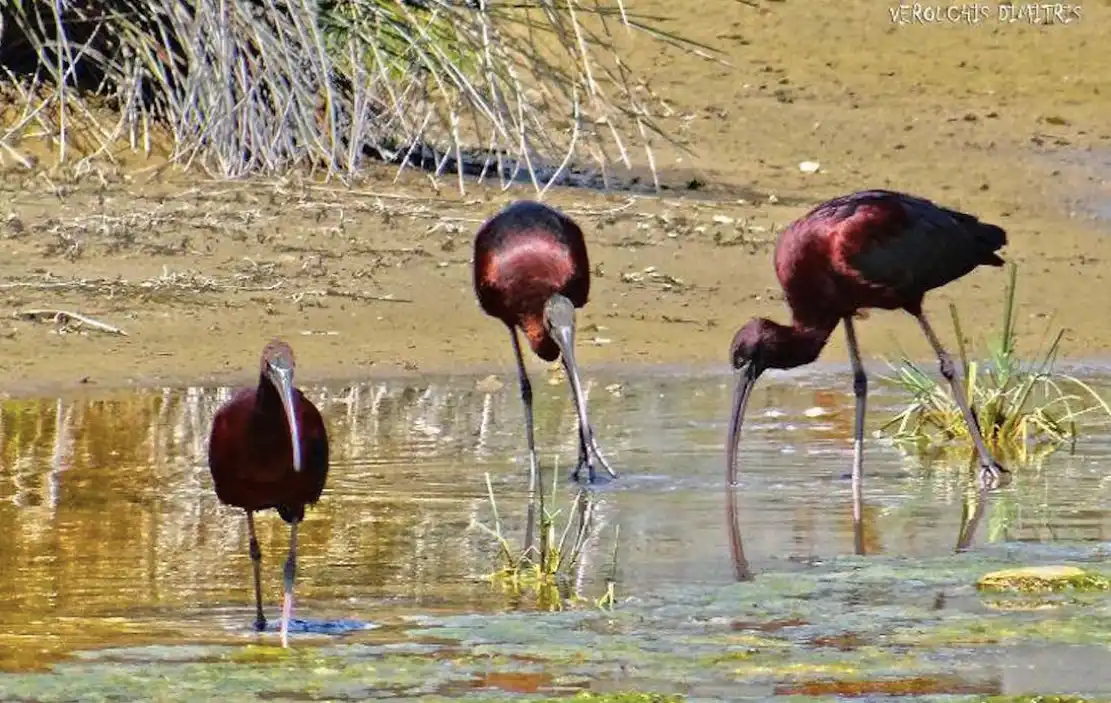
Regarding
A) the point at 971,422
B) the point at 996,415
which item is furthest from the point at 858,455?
the point at 996,415

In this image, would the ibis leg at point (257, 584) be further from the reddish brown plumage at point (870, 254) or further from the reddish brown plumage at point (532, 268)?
the reddish brown plumage at point (870, 254)

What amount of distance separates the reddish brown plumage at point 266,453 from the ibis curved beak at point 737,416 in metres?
2.38

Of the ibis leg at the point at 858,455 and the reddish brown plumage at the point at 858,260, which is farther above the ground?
the reddish brown plumage at the point at 858,260

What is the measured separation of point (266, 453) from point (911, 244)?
3.57 metres

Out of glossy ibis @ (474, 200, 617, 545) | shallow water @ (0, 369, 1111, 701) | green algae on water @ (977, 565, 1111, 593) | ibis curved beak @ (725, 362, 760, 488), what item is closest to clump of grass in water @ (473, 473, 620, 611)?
shallow water @ (0, 369, 1111, 701)

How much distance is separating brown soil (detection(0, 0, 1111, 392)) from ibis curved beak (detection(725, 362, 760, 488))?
92.4 inches

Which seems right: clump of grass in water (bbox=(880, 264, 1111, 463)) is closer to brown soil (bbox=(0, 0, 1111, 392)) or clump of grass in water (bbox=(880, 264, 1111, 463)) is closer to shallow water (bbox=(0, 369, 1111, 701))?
shallow water (bbox=(0, 369, 1111, 701))

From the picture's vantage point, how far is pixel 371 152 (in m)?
15.2

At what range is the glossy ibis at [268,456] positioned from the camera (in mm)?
6586

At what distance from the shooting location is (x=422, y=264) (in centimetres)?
1297

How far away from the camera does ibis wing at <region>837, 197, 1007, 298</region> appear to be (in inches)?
372

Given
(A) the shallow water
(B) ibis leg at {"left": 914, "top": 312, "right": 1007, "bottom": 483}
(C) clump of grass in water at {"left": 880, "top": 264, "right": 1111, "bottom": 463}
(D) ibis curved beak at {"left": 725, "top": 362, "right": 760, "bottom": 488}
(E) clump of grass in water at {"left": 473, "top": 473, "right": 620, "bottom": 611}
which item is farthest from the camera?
(C) clump of grass in water at {"left": 880, "top": 264, "right": 1111, "bottom": 463}

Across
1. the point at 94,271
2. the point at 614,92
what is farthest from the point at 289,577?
the point at 614,92

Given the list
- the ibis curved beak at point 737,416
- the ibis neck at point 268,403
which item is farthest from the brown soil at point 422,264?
the ibis neck at point 268,403
